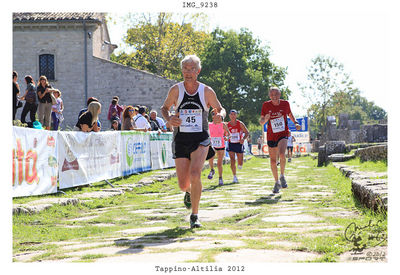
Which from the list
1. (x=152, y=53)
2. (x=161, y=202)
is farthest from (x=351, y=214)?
(x=152, y=53)

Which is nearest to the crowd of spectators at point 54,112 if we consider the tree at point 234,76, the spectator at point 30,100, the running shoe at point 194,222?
the spectator at point 30,100

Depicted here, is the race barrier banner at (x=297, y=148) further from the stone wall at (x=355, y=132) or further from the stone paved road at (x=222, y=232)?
the stone paved road at (x=222, y=232)

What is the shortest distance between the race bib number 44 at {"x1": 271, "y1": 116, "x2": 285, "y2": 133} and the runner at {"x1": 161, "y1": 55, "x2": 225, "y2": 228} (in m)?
4.04

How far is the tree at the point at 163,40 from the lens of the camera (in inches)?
1718

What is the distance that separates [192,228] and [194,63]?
190 cm

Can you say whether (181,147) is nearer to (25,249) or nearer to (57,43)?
(25,249)

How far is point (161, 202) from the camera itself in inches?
364

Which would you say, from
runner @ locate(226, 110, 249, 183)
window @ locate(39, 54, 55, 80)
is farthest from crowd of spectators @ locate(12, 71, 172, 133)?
window @ locate(39, 54, 55, 80)

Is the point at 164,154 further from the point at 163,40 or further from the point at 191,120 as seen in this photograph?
the point at 163,40

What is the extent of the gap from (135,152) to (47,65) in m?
21.5

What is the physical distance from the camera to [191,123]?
633cm

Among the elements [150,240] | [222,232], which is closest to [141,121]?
[222,232]

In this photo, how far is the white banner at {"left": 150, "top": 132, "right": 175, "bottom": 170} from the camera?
16812 mm

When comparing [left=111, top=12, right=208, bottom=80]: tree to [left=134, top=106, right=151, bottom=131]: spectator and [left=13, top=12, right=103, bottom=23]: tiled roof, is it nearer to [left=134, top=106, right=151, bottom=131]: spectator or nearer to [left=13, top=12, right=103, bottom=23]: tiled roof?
[left=13, top=12, right=103, bottom=23]: tiled roof
